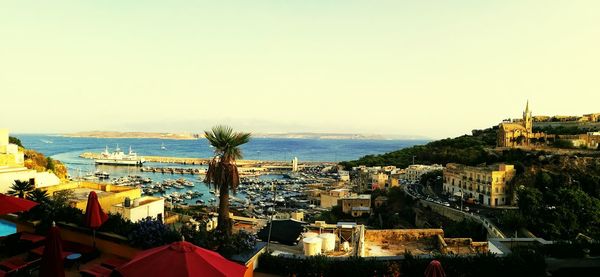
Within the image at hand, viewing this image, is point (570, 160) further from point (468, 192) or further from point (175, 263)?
point (175, 263)

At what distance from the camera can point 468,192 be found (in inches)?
1640

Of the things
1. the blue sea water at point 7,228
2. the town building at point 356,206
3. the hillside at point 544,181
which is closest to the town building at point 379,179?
the town building at point 356,206

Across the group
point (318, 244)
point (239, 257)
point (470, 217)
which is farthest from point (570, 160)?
A: point (239, 257)

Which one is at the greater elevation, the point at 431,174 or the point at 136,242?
the point at 136,242

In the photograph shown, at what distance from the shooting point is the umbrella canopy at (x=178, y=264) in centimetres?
418

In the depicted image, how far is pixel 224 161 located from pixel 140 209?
8.68 metres

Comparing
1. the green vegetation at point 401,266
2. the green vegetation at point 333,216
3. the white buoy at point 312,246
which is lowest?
the green vegetation at point 333,216

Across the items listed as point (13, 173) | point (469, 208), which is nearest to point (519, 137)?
point (469, 208)

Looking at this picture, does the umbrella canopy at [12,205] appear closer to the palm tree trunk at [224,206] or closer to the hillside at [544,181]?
the palm tree trunk at [224,206]

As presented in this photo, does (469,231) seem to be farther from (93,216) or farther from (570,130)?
(570,130)

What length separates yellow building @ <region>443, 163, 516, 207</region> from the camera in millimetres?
38719

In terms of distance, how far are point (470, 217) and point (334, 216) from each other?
12701 millimetres

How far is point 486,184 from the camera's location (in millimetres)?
39219

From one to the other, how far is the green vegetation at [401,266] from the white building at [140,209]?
9.44m
